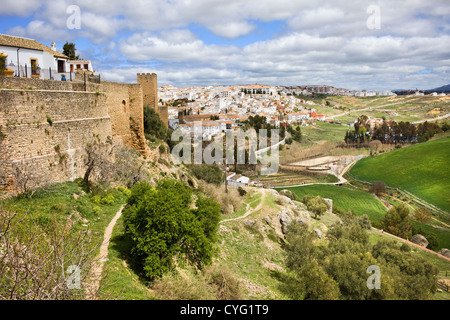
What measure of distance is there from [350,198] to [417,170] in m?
21.1

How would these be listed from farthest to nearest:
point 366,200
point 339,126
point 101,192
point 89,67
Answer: point 339,126 → point 366,200 → point 89,67 → point 101,192

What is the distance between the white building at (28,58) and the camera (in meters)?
13.8

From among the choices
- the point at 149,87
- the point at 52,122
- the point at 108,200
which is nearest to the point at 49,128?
the point at 52,122

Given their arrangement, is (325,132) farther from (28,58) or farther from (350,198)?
(28,58)

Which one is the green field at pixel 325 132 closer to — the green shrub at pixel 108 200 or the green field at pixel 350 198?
the green field at pixel 350 198

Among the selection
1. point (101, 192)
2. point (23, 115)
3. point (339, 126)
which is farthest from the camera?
point (339, 126)

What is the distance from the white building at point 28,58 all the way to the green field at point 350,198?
35112 millimetres

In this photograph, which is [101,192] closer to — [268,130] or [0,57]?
[0,57]

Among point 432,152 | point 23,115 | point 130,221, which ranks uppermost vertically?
point 23,115

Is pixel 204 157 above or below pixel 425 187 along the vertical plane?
above

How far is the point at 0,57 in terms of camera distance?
12242 mm

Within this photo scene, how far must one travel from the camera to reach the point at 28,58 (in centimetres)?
1490

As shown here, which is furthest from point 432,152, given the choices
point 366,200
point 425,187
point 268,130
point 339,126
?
point 339,126

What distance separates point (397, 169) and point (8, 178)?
211 feet
